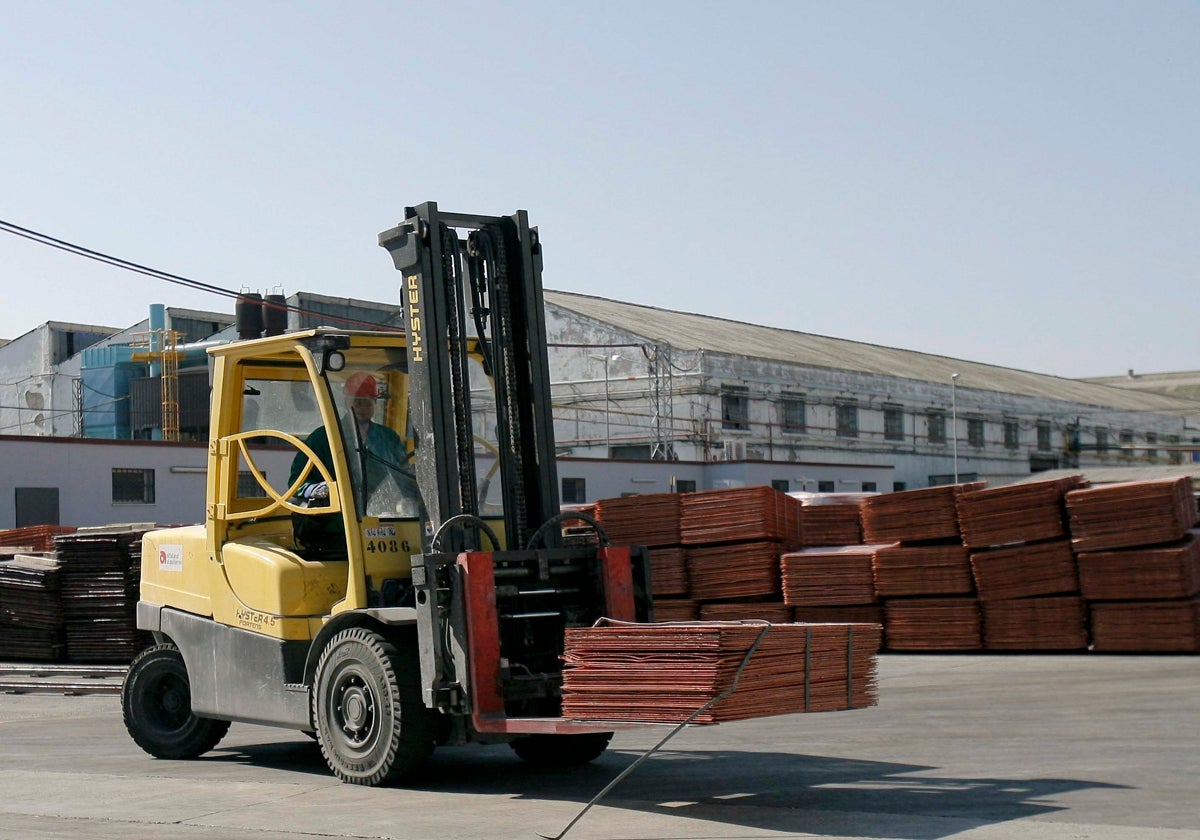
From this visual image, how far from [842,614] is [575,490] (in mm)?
16527

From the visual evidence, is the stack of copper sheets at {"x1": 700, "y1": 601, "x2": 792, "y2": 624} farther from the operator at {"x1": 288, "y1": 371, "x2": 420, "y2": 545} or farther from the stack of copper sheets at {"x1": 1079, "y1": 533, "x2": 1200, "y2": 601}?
the operator at {"x1": 288, "y1": 371, "x2": 420, "y2": 545}

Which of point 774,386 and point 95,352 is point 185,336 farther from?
point 774,386

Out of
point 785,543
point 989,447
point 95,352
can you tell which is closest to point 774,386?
point 989,447

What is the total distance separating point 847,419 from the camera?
53.8 metres

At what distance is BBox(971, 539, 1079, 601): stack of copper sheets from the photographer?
18.5 m

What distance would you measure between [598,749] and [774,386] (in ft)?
135

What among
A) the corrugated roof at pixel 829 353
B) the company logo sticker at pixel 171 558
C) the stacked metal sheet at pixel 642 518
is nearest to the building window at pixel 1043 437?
the corrugated roof at pixel 829 353

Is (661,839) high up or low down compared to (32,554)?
down

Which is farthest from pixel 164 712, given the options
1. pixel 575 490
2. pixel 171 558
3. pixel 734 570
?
pixel 575 490

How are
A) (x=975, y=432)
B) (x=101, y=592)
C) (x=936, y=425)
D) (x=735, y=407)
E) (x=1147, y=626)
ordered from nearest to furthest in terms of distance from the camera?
(x=1147, y=626) < (x=101, y=592) < (x=735, y=407) < (x=936, y=425) < (x=975, y=432)

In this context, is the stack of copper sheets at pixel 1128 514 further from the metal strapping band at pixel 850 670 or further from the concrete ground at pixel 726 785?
the metal strapping band at pixel 850 670

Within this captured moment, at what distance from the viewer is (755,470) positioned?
4088cm

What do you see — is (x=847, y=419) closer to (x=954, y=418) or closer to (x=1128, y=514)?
(x=954, y=418)

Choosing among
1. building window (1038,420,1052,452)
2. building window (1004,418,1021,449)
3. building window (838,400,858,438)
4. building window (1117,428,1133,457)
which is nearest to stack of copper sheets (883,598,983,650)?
building window (838,400,858,438)
